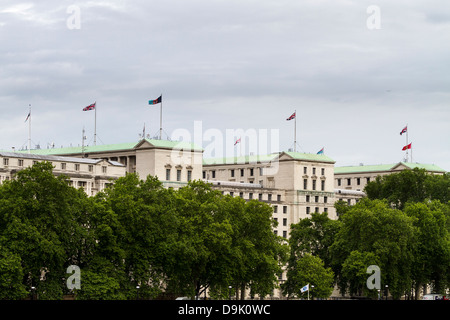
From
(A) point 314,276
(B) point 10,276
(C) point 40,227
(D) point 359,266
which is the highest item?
(C) point 40,227

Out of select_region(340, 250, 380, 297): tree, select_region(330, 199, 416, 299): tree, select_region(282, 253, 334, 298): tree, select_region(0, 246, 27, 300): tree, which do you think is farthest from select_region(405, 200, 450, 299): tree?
select_region(0, 246, 27, 300): tree

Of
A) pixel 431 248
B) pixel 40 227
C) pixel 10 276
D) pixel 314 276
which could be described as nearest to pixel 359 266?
pixel 314 276

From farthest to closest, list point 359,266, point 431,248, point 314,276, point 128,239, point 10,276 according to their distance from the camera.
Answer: point 431,248 → point 314,276 → point 359,266 → point 128,239 → point 10,276

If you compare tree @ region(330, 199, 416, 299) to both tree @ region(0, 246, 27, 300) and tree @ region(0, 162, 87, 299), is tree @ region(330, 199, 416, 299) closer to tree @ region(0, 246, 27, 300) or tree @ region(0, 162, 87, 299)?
tree @ region(0, 162, 87, 299)

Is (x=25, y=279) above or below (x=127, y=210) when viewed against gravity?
below

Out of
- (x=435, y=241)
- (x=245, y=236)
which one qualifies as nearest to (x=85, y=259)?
(x=245, y=236)

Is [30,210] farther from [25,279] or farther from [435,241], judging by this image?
[435,241]

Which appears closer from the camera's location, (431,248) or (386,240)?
(386,240)

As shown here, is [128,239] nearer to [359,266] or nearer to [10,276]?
[10,276]

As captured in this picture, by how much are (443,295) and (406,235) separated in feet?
52.9

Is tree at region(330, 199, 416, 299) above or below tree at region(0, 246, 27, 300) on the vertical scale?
above

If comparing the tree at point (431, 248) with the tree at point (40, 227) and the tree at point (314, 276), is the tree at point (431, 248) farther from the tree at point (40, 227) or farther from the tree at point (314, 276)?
the tree at point (40, 227)

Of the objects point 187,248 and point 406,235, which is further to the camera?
point 406,235

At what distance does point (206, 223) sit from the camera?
166500 mm
